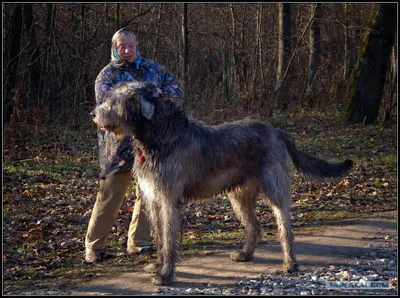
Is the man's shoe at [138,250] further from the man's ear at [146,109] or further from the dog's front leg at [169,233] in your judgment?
the man's ear at [146,109]

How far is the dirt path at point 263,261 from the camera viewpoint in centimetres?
584

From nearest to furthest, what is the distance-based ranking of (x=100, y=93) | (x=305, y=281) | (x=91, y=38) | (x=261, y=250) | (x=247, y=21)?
(x=305, y=281)
(x=100, y=93)
(x=261, y=250)
(x=91, y=38)
(x=247, y=21)

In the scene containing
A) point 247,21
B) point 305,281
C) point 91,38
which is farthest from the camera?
point 247,21

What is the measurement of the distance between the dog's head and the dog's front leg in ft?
2.68

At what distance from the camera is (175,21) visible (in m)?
23.9

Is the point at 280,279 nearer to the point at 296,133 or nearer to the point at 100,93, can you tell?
the point at 100,93

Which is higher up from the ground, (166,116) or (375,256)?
(166,116)

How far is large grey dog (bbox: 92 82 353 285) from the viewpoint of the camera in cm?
577

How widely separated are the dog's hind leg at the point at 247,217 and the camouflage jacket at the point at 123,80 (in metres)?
1.25

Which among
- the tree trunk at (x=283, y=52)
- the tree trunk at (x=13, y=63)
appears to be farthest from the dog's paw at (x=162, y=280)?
the tree trunk at (x=283, y=52)

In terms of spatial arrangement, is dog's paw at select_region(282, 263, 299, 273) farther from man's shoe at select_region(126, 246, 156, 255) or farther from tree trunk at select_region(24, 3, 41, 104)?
tree trunk at select_region(24, 3, 41, 104)

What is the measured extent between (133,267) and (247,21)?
727 inches

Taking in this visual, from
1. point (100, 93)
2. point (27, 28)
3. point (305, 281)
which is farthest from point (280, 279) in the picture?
point (27, 28)

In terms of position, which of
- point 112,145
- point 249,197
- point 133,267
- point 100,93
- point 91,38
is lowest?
point 133,267
